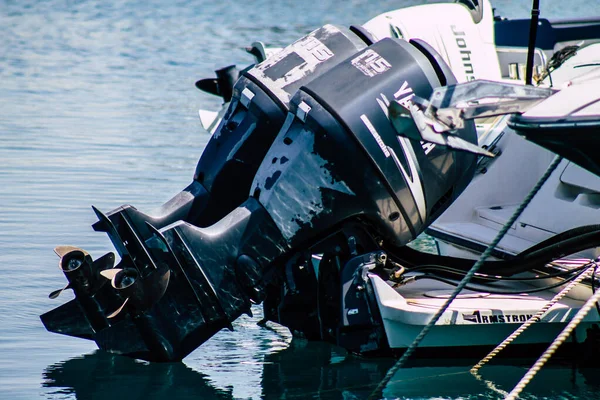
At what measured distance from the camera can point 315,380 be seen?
4289 mm

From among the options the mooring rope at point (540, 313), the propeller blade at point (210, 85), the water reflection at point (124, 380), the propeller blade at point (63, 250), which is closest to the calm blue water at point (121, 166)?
the water reflection at point (124, 380)

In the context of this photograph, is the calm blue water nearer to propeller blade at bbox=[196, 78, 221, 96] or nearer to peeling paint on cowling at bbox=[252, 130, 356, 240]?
peeling paint on cowling at bbox=[252, 130, 356, 240]

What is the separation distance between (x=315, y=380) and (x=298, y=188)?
32.5 inches

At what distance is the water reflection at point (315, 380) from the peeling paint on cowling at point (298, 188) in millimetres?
649

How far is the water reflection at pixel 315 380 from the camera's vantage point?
4109 millimetres

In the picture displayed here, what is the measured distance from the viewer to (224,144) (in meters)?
4.39

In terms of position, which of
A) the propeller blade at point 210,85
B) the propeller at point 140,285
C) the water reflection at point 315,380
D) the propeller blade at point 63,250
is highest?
the propeller blade at point 210,85

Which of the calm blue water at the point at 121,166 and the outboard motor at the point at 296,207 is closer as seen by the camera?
the outboard motor at the point at 296,207

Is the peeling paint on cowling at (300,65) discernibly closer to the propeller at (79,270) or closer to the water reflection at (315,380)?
the propeller at (79,270)

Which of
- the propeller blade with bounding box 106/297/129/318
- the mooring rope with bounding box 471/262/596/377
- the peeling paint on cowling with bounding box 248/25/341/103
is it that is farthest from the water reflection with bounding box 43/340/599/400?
the peeling paint on cowling with bounding box 248/25/341/103

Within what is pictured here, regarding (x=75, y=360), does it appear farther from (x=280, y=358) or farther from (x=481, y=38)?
(x=481, y=38)

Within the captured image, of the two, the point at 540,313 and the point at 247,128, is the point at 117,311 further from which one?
the point at 540,313

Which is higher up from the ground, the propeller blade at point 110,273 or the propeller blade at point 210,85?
the propeller blade at point 210,85

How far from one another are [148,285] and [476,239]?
1665 millimetres
